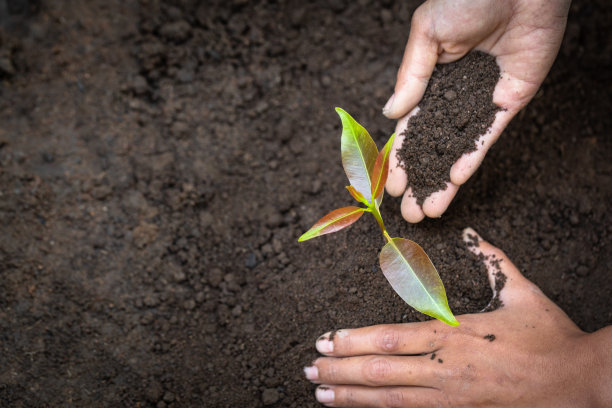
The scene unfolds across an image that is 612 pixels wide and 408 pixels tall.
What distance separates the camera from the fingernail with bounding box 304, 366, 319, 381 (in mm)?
1765

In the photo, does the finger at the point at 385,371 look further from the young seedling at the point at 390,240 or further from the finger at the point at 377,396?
the young seedling at the point at 390,240

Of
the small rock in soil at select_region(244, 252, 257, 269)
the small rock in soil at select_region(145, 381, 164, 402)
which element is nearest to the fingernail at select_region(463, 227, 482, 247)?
the small rock in soil at select_region(244, 252, 257, 269)

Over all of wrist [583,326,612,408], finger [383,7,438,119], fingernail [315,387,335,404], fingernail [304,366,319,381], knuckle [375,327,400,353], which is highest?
finger [383,7,438,119]

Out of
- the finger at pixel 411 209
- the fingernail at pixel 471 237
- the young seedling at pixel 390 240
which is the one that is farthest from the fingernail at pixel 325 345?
the fingernail at pixel 471 237

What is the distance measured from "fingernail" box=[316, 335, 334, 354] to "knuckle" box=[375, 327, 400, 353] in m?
0.17

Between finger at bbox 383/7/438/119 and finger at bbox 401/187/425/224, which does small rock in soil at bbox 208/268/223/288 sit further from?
finger at bbox 383/7/438/119

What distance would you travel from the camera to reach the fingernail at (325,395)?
5.71ft

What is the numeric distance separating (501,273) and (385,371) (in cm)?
55

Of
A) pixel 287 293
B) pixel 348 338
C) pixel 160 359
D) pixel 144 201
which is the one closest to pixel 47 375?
pixel 160 359

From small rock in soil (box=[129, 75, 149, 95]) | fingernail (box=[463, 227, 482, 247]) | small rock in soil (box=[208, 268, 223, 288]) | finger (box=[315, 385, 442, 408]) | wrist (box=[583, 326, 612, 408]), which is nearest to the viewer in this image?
wrist (box=[583, 326, 612, 408])

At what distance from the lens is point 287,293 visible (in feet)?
6.31

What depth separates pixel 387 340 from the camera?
5.50ft

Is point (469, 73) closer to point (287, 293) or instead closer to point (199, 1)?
point (287, 293)

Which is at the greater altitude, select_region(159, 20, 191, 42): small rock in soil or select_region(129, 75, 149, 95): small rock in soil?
select_region(159, 20, 191, 42): small rock in soil
